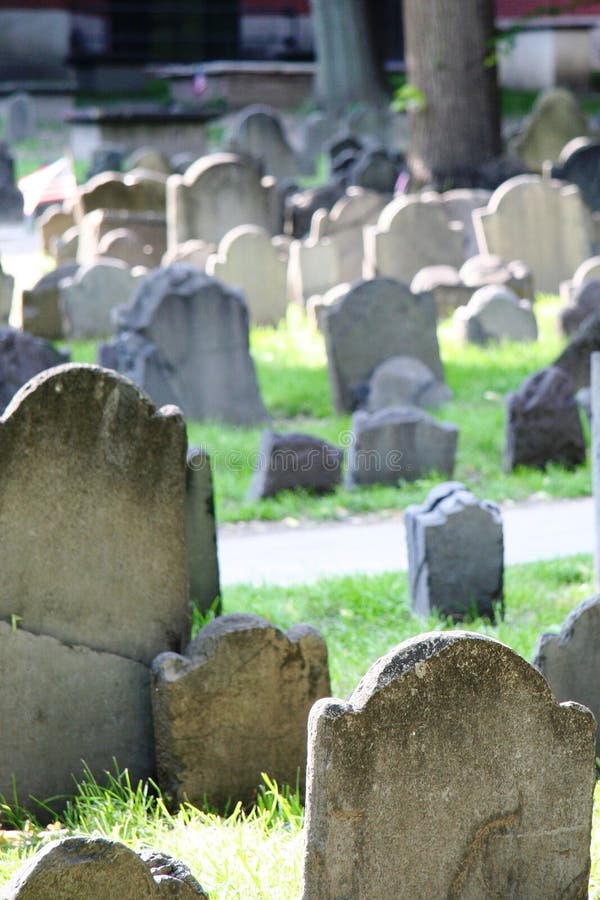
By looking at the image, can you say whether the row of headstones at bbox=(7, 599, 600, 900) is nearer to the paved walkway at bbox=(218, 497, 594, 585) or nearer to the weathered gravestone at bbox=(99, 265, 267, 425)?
the paved walkway at bbox=(218, 497, 594, 585)

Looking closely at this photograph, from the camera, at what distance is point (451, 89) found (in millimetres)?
17312

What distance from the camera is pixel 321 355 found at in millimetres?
11695

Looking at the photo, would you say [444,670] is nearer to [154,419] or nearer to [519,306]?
[154,419]

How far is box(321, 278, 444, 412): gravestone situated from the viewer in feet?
32.7

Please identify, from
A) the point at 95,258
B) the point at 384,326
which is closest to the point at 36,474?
the point at 384,326

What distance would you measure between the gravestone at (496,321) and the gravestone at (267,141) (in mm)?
12004

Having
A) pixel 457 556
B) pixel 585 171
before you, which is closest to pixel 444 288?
pixel 585 171

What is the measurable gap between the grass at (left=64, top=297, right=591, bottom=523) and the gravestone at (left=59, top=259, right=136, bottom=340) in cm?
31

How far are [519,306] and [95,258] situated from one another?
4.62 metres

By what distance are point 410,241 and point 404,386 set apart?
4.22 meters

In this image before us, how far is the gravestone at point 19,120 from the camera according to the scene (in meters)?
28.7

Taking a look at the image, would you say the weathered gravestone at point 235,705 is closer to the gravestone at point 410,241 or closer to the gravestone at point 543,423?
the gravestone at point 543,423

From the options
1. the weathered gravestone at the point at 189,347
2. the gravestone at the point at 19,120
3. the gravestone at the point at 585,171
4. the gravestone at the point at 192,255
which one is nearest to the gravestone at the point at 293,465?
the weathered gravestone at the point at 189,347

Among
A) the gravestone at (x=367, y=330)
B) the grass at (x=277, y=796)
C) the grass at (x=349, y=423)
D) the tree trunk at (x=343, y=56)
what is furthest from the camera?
the tree trunk at (x=343, y=56)
